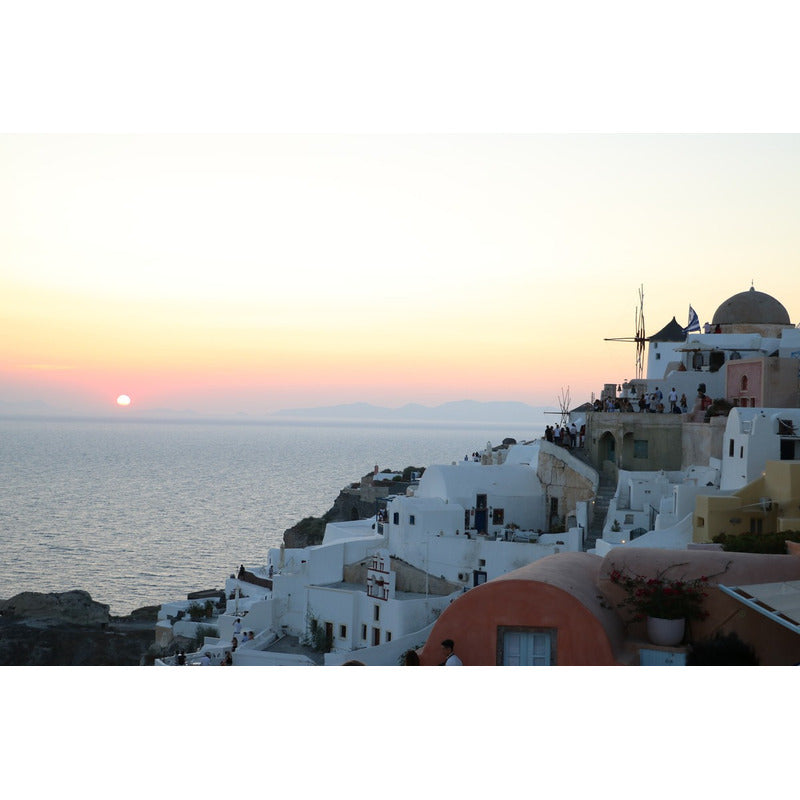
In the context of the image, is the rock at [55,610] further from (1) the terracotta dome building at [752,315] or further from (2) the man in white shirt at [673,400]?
(1) the terracotta dome building at [752,315]

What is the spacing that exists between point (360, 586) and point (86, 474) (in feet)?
234

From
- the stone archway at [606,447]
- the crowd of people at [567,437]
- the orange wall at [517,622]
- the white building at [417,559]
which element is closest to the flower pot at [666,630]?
the orange wall at [517,622]

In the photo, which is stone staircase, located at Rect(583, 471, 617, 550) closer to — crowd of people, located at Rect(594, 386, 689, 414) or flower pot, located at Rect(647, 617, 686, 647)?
crowd of people, located at Rect(594, 386, 689, 414)

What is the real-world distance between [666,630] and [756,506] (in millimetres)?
7280

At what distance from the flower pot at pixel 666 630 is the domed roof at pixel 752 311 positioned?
20913 mm

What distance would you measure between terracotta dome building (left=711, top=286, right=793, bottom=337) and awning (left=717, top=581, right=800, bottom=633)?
66.6 feet

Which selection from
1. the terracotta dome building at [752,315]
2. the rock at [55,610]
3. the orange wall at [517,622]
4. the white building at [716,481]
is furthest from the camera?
the rock at [55,610]

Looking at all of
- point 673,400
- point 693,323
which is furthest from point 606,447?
point 693,323

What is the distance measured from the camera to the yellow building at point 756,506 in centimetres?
1228

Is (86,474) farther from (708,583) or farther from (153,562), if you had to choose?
(708,583)

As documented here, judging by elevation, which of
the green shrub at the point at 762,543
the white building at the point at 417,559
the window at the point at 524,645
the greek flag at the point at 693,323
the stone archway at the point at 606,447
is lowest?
the white building at the point at 417,559

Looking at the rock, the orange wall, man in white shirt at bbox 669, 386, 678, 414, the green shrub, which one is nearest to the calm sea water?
the rock

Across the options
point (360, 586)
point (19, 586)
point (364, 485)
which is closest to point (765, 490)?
point (360, 586)

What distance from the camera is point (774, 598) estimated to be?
19.4 ft
